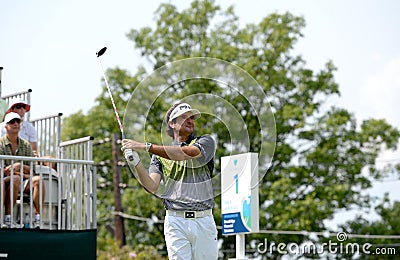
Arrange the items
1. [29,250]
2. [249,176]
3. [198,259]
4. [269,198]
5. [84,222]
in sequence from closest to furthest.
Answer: [198,259] → [29,250] → [84,222] → [249,176] → [269,198]

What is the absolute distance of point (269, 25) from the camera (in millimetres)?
31984

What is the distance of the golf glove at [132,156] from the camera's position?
21.2ft

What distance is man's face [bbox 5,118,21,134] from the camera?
32.9 feet

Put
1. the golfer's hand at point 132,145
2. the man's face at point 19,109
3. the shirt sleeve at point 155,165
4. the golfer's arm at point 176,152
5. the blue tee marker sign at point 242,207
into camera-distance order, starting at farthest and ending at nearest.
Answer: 1. the blue tee marker sign at point 242,207
2. the man's face at point 19,109
3. the shirt sleeve at point 155,165
4. the golfer's arm at point 176,152
5. the golfer's hand at point 132,145

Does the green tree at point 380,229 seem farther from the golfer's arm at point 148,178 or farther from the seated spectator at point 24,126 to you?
the golfer's arm at point 148,178

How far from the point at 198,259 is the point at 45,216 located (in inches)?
167

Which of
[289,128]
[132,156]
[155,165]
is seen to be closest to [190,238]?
[155,165]

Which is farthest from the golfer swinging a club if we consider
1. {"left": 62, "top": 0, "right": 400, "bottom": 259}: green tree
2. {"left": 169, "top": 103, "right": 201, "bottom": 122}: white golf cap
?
{"left": 62, "top": 0, "right": 400, "bottom": 259}: green tree

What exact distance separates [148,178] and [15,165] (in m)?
3.93

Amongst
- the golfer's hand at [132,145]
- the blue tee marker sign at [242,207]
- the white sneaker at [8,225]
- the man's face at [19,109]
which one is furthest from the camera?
the blue tee marker sign at [242,207]

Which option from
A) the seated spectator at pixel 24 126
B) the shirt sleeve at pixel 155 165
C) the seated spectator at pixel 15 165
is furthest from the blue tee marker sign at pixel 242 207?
the shirt sleeve at pixel 155 165

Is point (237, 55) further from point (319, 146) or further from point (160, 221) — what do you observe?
point (160, 221)

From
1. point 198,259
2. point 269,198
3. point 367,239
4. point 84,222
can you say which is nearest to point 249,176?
point 84,222

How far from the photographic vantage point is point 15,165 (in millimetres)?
10242
